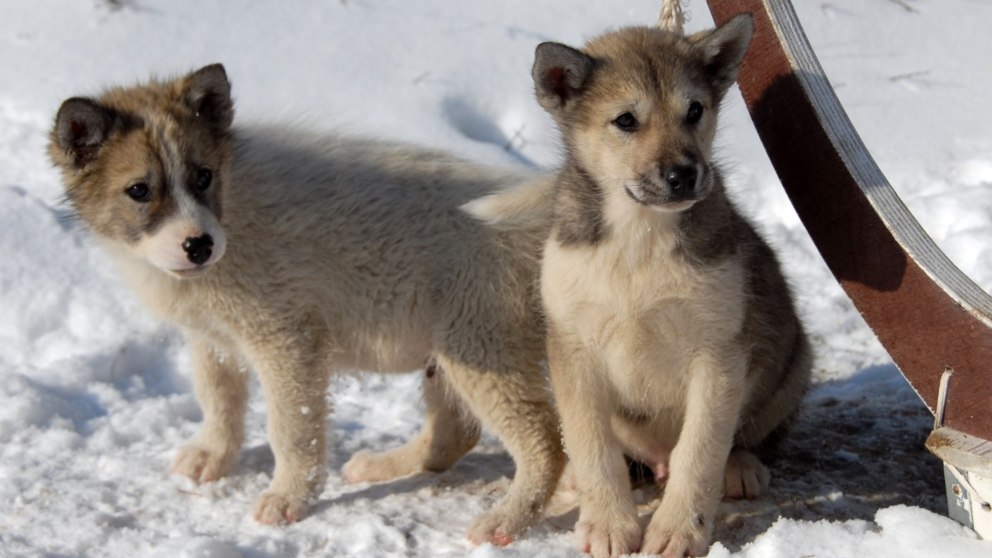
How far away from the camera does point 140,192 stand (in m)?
4.40

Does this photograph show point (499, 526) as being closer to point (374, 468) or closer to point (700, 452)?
point (700, 452)

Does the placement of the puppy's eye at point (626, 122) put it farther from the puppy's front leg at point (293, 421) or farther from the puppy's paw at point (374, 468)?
the puppy's paw at point (374, 468)

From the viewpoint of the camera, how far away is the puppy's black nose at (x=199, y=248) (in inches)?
167

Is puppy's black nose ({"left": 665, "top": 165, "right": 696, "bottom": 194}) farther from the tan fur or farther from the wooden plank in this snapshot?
the wooden plank

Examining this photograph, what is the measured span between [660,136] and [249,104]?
4564 millimetres

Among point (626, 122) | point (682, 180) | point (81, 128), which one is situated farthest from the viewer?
point (81, 128)

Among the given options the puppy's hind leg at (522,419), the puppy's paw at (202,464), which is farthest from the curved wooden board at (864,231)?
the puppy's paw at (202,464)

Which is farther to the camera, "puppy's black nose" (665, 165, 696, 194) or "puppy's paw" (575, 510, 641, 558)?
"puppy's paw" (575, 510, 641, 558)

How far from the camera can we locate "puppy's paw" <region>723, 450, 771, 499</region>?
4609mm

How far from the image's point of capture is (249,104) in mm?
7816

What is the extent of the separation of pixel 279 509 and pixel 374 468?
2.10 feet

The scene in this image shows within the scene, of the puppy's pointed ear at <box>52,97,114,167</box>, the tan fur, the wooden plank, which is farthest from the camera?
the tan fur

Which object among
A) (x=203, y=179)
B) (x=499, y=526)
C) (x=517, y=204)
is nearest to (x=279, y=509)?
(x=499, y=526)

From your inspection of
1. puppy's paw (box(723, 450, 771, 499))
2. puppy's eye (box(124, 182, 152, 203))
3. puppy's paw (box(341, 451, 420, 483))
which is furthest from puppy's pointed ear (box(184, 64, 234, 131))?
puppy's paw (box(723, 450, 771, 499))
